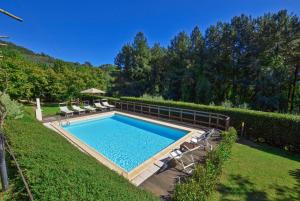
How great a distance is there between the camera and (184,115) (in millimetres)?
11641

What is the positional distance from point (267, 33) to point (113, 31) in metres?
17.6

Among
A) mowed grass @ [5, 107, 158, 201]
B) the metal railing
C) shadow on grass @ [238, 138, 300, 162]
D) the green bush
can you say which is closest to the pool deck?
the green bush

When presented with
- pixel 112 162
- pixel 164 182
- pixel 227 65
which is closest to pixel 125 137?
pixel 112 162

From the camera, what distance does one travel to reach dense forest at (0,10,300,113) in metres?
16.3

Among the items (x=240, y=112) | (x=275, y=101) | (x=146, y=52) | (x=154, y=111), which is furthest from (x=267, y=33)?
(x=146, y=52)

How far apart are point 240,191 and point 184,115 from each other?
724 cm

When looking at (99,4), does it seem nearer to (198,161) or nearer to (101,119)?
(101,119)

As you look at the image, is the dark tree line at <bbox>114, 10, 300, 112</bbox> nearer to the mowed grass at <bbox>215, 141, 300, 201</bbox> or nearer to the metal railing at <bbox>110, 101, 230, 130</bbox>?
the metal railing at <bbox>110, 101, 230, 130</bbox>

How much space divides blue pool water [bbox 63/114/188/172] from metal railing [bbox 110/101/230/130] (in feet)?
5.24

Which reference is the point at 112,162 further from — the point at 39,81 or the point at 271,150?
the point at 39,81

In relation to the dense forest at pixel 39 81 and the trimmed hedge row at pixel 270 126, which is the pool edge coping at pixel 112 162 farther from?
the dense forest at pixel 39 81

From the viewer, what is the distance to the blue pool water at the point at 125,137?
25.1 feet

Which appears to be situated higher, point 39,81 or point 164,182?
point 39,81

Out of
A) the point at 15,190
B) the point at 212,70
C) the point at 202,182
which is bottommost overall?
the point at 15,190
